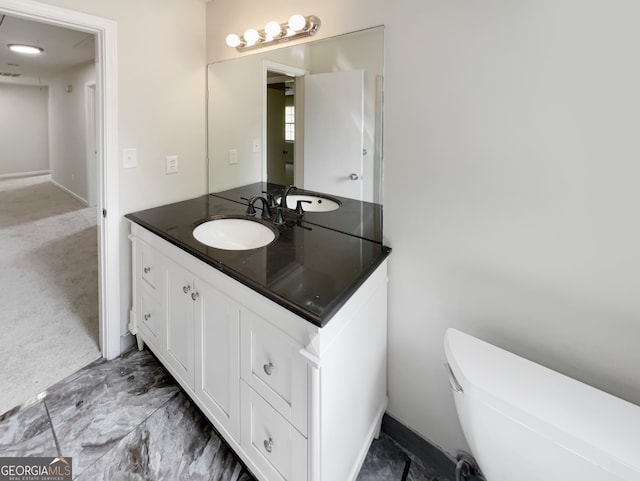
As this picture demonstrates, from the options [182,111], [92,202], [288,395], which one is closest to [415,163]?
[288,395]

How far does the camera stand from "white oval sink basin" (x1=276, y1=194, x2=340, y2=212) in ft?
5.66

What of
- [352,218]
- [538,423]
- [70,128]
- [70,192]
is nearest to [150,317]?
[352,218]

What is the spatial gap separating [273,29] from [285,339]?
4.66ft

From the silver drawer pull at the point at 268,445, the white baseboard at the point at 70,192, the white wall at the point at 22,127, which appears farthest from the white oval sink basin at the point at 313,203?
the white wall at the point at 22,127

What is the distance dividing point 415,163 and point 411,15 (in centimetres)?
52

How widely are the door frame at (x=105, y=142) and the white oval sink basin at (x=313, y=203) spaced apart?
0.93 metres

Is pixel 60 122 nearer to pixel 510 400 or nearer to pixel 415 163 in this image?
pixel 415 163

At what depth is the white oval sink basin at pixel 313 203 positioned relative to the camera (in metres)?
1.73

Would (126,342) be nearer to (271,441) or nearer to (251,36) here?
(271,441)

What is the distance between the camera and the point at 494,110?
106 centimetres

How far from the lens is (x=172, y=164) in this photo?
2.12m

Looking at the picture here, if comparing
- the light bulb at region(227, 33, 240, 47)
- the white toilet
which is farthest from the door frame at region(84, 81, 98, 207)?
the white toilet

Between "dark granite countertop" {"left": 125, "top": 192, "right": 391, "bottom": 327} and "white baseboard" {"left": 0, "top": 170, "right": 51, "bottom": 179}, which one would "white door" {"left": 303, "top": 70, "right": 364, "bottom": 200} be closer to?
"dark granite countertop" {"left": 125, "top": 192, "right": 391, "bottom": 327}

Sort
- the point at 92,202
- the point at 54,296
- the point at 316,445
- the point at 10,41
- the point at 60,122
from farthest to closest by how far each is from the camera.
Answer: the point at 60,122 → the point at 92,202 → the point at 10,41 → the point at 54,296 → the point at 316,445
